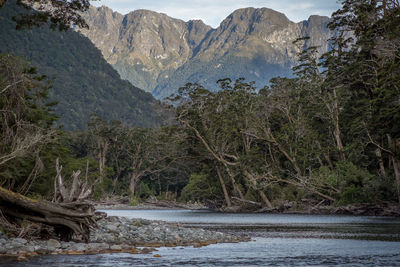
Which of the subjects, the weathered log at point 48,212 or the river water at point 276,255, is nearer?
the river water at point 276,255

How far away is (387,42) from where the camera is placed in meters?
40.2

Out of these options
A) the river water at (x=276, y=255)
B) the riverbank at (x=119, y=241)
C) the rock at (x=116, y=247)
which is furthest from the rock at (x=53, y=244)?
the rock at (x=116, y=247)

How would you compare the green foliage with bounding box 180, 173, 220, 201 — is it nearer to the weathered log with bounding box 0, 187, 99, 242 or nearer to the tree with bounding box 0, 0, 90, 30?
the tree with bounding box 0, 0, 90, 30

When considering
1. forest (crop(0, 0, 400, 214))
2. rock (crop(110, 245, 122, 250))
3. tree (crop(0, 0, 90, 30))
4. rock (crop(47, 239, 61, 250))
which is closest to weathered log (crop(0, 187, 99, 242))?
rock (crop(47, 239, 61, 250))

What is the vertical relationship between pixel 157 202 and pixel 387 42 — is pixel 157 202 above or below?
below

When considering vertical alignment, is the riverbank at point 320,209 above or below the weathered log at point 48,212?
above

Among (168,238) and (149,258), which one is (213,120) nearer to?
(168,238)

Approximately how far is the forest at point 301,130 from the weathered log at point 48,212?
8212 mm

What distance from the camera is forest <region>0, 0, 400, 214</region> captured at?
133 feet

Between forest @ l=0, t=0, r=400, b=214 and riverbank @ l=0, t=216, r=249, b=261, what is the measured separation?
6581mm

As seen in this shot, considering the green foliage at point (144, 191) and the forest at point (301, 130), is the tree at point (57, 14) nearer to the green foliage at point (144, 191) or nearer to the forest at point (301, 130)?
the forest at point (301, 130)

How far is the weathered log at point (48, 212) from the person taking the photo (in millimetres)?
19297

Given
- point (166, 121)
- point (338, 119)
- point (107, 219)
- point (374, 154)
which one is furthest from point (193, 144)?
point (107, 219)

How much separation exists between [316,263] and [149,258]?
553 cm
